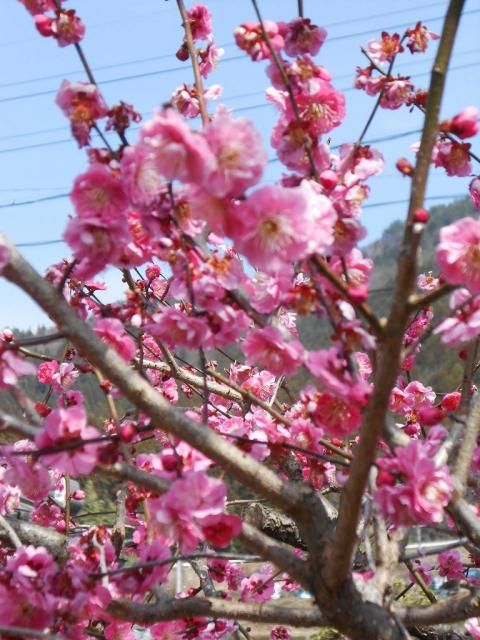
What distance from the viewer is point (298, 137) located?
152 centimetres

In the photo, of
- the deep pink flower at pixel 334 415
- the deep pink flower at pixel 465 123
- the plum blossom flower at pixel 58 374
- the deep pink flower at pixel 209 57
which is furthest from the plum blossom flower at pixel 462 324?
the plum blossom flower at pixel 58 374

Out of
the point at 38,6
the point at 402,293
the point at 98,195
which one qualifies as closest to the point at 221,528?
the point at 402,293

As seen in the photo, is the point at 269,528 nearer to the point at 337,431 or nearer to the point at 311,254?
the point at 337,431

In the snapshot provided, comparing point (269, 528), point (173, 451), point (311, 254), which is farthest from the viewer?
point (269, 528)

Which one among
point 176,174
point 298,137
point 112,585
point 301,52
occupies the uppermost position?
point 301,52

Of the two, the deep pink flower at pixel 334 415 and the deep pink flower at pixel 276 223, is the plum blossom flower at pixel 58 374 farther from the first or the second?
the deep pink flower at pixel 276 223

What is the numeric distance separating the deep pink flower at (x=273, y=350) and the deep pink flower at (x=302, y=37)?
0.69 m

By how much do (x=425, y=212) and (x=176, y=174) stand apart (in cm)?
44

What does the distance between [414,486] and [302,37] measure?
1053 millimetres

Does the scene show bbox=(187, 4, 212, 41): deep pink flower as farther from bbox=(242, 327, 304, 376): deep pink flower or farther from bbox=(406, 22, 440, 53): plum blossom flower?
bbox=(242, 327, 304, 376): deep pink flower

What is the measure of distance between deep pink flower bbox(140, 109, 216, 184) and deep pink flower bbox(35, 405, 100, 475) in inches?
19.8

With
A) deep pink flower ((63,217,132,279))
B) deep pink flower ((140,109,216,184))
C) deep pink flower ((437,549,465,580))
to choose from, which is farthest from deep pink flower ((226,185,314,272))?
deep pink flower ((437,549,465,580))

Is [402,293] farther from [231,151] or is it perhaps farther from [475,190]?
[475,190]

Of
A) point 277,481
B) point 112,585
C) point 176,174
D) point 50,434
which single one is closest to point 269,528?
point 112,585
